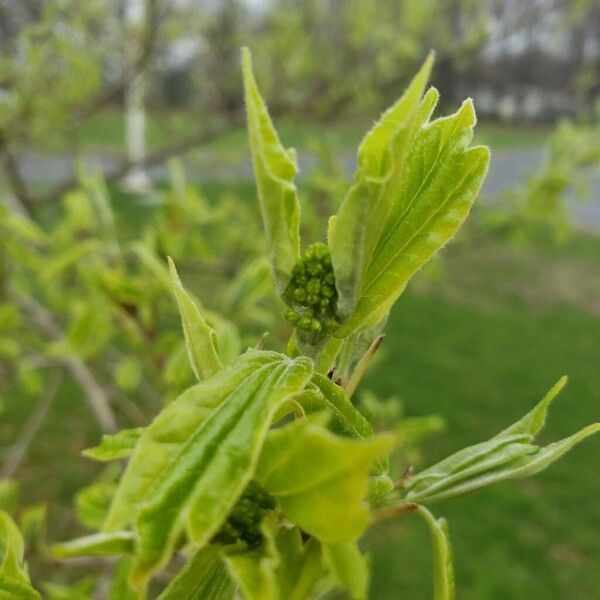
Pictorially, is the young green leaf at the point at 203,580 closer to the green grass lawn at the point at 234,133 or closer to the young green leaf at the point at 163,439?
the young green leaf at the point at 163,439

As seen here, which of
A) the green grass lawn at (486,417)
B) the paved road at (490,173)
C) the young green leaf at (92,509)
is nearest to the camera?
the young green leaf at (92,509)

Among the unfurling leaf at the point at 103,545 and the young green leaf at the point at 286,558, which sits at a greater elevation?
the unfurling leaf at the point at 103,545

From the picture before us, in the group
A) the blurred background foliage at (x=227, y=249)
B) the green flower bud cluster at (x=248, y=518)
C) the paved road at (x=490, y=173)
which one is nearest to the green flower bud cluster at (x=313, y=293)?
the green flower bud cluster at (x=248, y=518)

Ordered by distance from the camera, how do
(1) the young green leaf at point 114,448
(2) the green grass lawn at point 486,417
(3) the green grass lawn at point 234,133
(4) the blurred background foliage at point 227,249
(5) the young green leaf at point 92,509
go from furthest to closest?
(3) the green grass lawn at point 234,133 < (2) the green grass lawn at point 486,417 < (4) the blurred background foliage at point 227,249 < (5) the young green leaf at point 92,509 < (1) the young green leaf at point 114,448

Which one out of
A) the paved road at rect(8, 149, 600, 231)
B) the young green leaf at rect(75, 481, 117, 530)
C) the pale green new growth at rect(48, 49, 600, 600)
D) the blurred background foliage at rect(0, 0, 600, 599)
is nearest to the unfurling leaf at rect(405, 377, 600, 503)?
the pale green new growth at rect(48, 49, 600, 600)

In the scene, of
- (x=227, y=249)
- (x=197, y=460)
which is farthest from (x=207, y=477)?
(x=227, y=249)

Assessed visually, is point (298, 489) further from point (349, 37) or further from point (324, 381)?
point (349, 37)

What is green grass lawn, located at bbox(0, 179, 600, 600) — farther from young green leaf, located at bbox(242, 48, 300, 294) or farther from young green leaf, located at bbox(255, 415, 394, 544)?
young green leaf, located at bbox(255, 415, 394, 544)

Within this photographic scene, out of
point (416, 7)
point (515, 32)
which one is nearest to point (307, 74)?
point (416, 7)
